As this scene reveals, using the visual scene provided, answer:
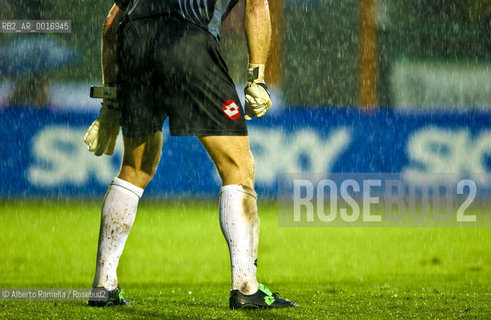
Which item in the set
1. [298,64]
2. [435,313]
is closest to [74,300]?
[435,313]

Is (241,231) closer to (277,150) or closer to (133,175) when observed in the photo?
(133,175)

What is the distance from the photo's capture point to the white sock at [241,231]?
2869 millimetres

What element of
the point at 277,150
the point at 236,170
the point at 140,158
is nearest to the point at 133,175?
the point at 140,158

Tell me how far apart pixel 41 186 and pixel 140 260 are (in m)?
3.24

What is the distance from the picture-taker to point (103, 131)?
3.31 m

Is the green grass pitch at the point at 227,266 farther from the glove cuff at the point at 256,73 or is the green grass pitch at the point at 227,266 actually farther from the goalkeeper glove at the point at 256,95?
the glove cuff at the point at 256,73

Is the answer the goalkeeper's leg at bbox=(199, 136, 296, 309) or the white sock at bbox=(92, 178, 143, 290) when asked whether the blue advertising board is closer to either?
the white sock at bbox=(92, 178, 143, 290)

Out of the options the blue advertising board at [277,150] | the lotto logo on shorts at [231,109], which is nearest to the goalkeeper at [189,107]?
the lotto logo on shorts at [231,109]

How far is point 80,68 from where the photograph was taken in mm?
12258

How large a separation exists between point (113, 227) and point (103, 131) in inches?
19.2

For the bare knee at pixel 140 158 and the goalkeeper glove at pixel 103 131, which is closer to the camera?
the bare knee at pixel 140 158

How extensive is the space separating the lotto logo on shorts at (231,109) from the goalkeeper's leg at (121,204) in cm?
35

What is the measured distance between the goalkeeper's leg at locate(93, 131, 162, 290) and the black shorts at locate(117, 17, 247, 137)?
0.40 feet

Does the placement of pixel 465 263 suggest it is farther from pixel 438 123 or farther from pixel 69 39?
pixel 69 39
